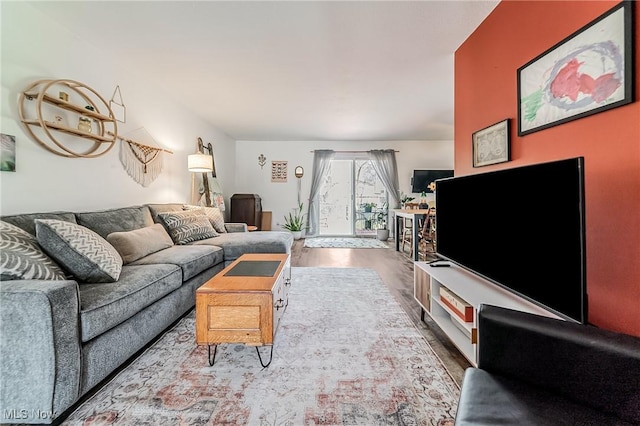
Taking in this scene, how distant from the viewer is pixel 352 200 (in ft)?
22.2

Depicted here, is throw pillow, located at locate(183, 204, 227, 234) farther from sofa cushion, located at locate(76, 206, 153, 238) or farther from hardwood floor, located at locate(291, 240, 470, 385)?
hardwood floor, located at locate(291, 240, 470, 385)

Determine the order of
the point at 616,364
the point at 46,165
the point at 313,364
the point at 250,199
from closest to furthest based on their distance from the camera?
the point at 616,364 < the point at 313,364 < the point at 46,165 < the point at 250,199

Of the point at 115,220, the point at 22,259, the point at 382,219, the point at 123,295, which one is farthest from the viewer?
the point at 382,219

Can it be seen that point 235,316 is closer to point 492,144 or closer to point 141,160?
point 492,144

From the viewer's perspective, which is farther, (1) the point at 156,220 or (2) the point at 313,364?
(1) the point at 156,220

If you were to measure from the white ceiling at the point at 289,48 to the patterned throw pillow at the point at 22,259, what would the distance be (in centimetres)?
172

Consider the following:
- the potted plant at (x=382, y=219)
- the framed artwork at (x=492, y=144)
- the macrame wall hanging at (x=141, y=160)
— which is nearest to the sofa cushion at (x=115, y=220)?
the macrame wall hanging at (x=141, y=160)

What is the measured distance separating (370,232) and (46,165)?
593 cm

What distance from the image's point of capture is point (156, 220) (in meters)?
3.04

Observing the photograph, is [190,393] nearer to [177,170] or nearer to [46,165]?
[46,165]

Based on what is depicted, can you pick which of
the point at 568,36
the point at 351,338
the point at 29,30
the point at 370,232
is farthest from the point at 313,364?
the point at 370,232

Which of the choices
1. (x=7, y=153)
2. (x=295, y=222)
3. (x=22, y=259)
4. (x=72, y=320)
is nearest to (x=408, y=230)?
(x=295, y=222)

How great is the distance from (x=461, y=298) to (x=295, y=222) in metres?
5.11

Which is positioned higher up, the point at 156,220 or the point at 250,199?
the point at 250,199
